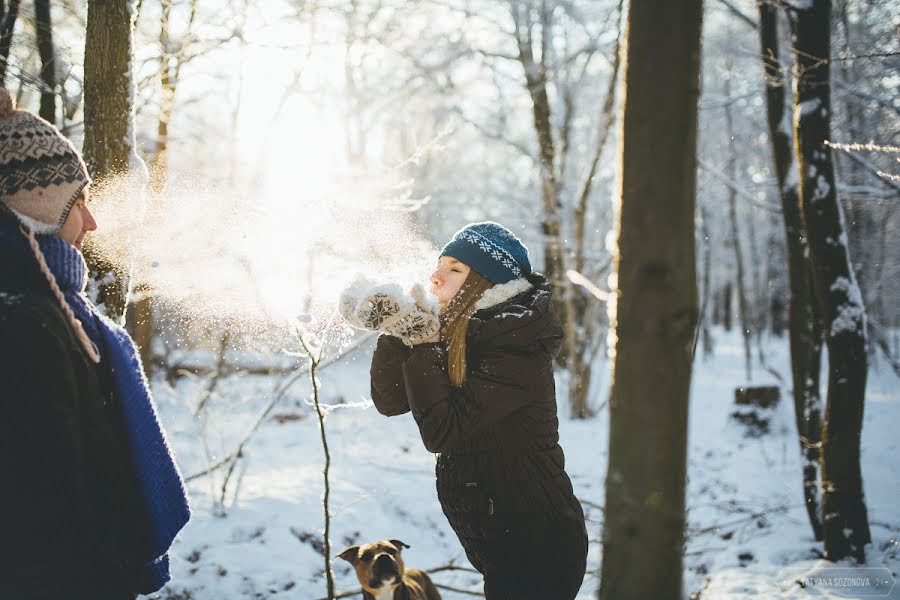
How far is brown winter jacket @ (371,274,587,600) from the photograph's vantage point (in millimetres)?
2018

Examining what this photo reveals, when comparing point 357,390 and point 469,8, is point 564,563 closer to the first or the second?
point 357,390

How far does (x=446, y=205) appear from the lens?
15266 mm

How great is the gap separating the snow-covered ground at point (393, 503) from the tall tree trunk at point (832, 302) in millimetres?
404

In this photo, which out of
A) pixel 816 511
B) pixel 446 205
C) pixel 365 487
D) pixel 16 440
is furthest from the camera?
pixel 446 205

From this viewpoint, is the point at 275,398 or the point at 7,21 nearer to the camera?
the point at 7,21

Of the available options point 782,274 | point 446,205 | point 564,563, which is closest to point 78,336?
point 564,563

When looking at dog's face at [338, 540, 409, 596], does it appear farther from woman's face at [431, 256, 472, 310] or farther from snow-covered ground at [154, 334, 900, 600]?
woman's face at [431, 256, 472, 310]

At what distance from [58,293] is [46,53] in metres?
4.72

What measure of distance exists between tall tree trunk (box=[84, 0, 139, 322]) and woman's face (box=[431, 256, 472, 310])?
1.62m

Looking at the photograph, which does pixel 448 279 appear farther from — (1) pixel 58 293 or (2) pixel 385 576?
(2) pixel 385 576

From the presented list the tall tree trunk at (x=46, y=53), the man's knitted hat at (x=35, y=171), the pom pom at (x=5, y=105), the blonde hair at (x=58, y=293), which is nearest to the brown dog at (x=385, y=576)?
the blonde hair at (x=58, y=293)

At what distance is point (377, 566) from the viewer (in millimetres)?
3062

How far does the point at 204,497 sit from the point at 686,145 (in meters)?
5.66

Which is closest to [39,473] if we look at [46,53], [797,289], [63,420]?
[63,420]
